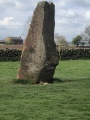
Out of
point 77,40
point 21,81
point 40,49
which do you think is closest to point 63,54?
point 40,49

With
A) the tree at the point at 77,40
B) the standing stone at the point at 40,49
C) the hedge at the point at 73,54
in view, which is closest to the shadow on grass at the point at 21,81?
the standing stone at the point at 40,49

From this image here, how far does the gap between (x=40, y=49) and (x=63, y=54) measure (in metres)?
26.8

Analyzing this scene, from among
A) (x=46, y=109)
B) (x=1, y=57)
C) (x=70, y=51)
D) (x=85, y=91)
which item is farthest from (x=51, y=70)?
(x=70, y=51)

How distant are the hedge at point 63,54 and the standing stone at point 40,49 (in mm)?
22175

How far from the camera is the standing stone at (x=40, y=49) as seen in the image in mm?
14680

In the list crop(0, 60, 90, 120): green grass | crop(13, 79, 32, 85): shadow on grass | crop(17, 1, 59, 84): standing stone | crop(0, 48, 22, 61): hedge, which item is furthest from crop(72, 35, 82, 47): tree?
crop(0, 60, 90, 120): green grass

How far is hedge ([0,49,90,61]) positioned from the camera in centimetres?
3740

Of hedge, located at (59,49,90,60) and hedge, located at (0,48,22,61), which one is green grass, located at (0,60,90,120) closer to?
hedge, located at (0,48,22,61)

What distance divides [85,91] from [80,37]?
65.5 meters

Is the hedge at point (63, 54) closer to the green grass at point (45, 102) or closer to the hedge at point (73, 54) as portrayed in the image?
the hedge at point (73, 54)

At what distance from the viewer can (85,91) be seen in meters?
12.2

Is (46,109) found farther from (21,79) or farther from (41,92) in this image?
(21,79)

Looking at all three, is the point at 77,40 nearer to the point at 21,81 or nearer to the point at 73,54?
the point at 73,54

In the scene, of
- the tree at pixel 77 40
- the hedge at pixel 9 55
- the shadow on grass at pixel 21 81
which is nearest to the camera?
the shadow on grass at pixel 21 81
